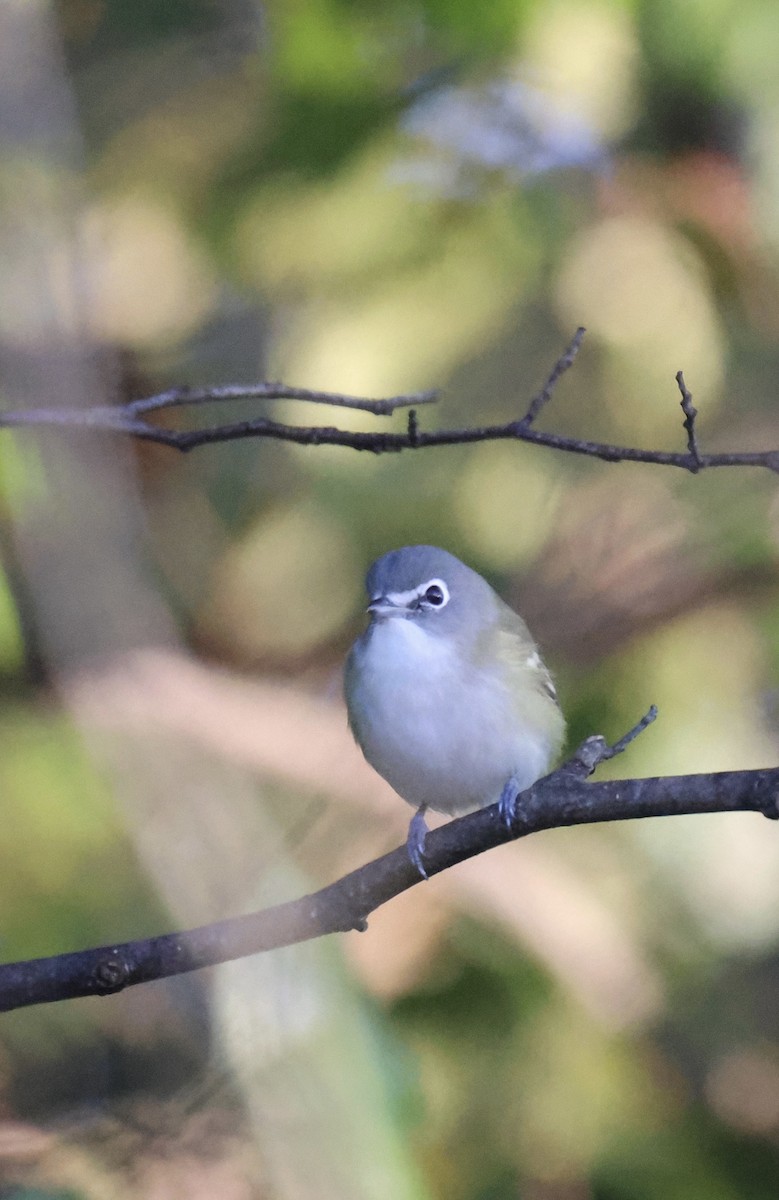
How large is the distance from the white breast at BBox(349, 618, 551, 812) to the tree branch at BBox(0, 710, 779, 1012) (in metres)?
0.62

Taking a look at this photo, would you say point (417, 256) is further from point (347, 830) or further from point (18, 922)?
point (18, 922)

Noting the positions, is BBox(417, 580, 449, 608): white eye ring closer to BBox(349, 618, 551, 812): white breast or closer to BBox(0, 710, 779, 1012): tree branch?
BBox(349, 618, 551, 812): white breast

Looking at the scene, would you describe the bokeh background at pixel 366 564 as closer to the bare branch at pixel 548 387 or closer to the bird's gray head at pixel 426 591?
the bird's gray head at pixel 426 591

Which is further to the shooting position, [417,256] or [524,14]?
[417,256]

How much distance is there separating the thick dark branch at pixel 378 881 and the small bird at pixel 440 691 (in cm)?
53

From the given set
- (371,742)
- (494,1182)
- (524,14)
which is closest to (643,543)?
(371,742)

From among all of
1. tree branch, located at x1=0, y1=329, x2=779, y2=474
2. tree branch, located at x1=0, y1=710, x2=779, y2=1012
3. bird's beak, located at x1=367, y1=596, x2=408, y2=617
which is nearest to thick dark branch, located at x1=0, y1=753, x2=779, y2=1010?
tree branch, located at x1=0, y1=710, x2=779, y2=1012

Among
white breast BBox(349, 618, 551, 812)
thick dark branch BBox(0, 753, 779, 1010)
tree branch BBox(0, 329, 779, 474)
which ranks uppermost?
tree branch BBox(0, 329, 779, 474)

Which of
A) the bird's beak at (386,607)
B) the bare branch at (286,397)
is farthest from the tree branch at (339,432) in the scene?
the bird's beak at (386,607)

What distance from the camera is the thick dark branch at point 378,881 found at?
1569mm

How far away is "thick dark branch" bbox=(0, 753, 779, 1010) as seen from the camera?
5.15ft

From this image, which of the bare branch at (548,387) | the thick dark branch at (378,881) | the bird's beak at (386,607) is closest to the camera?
the thick dark branch at (378,881)

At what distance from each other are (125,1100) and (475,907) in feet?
2.75

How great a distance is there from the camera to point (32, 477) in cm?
253
